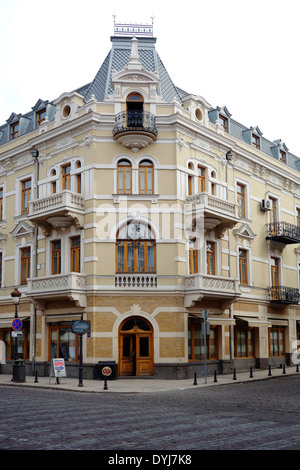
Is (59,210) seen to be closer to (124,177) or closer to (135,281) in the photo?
(124,177)

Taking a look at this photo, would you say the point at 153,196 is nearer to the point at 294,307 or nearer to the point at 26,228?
the point at 26,228

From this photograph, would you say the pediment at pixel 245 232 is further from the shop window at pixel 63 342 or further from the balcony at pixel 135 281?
the shop window at pixel 63 342

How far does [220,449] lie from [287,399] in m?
8.80

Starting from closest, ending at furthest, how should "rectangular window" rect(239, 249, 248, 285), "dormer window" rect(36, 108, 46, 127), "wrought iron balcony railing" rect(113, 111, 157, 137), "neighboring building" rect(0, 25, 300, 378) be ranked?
1. "neighboring building" rect(0, 25, 300, 378)
2. "wrought iron balcony railing" rect(113, 111, 157, 137)
3. "rectangular window" rect(239, 249, 248, 285)
4. "dormer window" rect(36, 108, 46, 127)

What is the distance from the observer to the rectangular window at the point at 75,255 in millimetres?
26094

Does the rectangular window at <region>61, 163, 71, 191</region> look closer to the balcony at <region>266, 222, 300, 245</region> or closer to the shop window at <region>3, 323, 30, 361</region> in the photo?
the shop window at <region>3, 323, 30, 361</region>

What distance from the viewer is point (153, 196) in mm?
25797

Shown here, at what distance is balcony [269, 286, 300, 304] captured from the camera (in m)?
32.0

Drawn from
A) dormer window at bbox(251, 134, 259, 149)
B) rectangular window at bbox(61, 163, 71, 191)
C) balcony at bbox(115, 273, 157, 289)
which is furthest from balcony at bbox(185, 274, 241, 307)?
dormer window at bbox(251, 134, 259, 149)

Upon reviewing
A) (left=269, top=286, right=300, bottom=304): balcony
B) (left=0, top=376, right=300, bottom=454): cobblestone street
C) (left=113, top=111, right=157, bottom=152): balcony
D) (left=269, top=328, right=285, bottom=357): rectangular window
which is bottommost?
(left=0, top=376, right=300, bottom=454): cobblestone street

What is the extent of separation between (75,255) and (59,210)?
251 centimetres

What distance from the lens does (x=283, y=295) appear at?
32625 mm

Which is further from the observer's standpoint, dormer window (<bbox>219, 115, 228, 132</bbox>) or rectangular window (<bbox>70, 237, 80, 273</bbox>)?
dormer window (<bbox>219, 115, 228, 132</bbox>)

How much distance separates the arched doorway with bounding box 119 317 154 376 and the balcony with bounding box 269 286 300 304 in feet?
33.6
